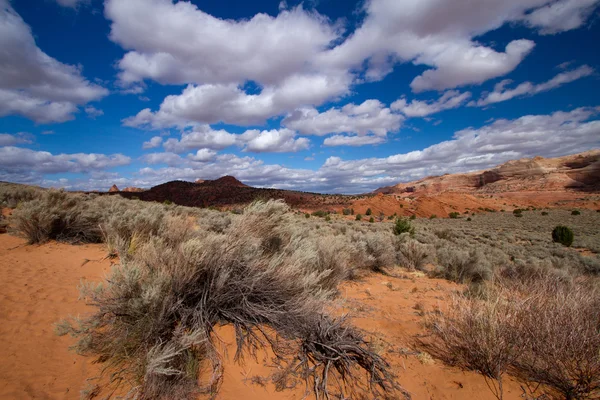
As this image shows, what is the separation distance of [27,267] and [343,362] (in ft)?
22.6

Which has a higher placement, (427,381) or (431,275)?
(427,381)

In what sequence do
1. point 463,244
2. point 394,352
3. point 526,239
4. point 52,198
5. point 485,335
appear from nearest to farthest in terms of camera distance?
1. point 485,335
2. point 394,352
3. point 52,198
4. point 463,244
5. point 526,239

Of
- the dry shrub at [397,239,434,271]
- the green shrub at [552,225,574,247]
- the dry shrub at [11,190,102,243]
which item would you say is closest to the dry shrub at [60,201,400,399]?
the dry shrub at [11,190,102,243]

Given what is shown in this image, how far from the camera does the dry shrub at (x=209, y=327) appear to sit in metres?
2.75

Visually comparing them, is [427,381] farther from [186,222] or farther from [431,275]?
[431,275]

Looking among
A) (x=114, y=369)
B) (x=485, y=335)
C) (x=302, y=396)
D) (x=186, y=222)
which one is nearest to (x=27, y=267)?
(x=186, y=222)

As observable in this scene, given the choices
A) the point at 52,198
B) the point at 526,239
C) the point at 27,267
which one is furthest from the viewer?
the point at 526,239

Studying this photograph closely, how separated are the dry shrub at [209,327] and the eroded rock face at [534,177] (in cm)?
9445

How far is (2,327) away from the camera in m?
3.55

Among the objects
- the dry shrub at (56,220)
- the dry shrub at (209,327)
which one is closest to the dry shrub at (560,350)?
the dry shrub at (209,327)

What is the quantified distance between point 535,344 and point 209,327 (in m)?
3.70

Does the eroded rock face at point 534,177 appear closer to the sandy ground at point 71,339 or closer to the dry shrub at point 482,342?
the sandy ground at point 71,339

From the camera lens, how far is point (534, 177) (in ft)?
263

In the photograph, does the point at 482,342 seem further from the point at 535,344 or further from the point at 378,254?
the point at 378,254
